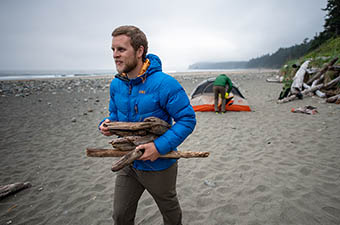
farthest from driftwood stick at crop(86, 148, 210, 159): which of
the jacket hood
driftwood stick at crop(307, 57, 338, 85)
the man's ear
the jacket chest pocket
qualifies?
driftwood stick at crop(307, 57, 338, 85)

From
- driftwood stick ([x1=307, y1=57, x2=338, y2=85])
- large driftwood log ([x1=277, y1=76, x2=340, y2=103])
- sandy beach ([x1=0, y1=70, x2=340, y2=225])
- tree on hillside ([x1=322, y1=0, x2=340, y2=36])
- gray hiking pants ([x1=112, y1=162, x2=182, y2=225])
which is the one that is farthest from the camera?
tree on hillside ([x1=322, y1=0, x2=340, y2=36])

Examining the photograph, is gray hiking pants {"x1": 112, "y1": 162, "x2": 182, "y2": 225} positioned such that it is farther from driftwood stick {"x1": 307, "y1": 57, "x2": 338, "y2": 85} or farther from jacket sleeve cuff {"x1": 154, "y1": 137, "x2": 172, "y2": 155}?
driftwood stick {"x1": 307, "y1": 57, "x2": 338, "y2": 85}

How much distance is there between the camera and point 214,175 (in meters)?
3.64

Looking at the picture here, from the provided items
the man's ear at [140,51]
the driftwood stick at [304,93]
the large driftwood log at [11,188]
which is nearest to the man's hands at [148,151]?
the man's ear at [140,51]

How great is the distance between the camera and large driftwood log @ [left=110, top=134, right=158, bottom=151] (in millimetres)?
1551

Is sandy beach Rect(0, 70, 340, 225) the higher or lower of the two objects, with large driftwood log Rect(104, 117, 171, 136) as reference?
lower

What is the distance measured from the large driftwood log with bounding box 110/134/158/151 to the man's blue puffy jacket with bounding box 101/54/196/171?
0.43ft

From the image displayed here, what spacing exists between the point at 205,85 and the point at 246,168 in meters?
6.40

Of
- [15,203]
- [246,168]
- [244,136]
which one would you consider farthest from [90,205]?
[244,136]

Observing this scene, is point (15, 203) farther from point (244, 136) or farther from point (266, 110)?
point (266, 110)

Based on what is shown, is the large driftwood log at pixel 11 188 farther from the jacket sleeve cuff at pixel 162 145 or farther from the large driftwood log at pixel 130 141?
the jacket sleeve cuff at pixel 162 145

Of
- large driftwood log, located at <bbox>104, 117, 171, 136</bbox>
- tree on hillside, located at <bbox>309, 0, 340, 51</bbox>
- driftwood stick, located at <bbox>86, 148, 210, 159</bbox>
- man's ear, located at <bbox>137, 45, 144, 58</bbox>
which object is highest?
tree on hillside, located at <bbox>309, 0, 340, 51</bbox>

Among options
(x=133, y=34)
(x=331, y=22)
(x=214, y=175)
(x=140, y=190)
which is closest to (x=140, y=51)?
(x=133, y=34)

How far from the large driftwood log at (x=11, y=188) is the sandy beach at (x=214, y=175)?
3.7 inches
